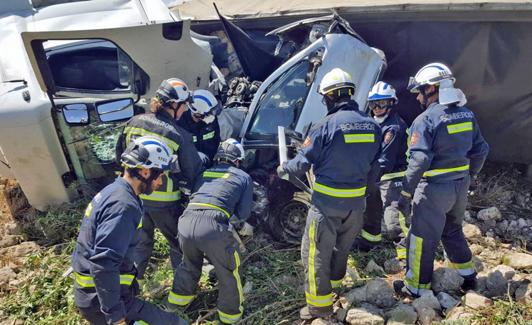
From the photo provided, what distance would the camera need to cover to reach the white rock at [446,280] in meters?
4.02

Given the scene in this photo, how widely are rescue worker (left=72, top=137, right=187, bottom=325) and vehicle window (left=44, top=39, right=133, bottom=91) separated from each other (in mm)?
2062

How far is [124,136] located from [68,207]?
4.52 ft

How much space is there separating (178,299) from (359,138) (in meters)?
2.02

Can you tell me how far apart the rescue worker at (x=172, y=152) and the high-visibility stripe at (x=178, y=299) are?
1.67 ft

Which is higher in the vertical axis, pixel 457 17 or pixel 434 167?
pixel 457 17

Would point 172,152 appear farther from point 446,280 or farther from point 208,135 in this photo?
point 446,280

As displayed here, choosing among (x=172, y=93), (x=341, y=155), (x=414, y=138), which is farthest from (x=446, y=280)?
(x=172, y=93)

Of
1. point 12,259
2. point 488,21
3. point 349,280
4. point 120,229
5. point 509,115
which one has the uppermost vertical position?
point 488,21

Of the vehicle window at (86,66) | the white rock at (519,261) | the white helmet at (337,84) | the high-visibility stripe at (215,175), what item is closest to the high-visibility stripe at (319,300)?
the high-visibility stripe at (215,175)

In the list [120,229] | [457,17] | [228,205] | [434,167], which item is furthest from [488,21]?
[120,229]

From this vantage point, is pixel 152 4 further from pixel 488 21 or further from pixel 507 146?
pixel 507 146

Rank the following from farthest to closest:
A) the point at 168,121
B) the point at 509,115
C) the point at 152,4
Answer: the point at 152,4, the point at 509,115, the point at 168,121

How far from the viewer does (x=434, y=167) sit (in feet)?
12.8

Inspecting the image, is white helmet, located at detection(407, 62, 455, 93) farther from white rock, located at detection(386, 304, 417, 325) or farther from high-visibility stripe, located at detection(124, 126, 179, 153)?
high-visibility stripe, located at detection(124, 126, 179, 153)
